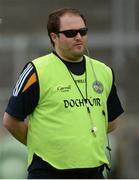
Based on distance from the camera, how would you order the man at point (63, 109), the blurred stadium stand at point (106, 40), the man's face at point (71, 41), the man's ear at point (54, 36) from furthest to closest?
the blurred stadium stand at point (106, 40), the man's ear at point (54, 36), the man's face at point (71, 41), the man at point (63, 109)

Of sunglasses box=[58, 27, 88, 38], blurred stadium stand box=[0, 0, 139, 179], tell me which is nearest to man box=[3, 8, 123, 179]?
sunglasses box=[58, 27, 88, 38]

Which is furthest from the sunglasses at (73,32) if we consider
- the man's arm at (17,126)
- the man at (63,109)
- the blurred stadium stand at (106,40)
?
the blurred stadium stand at (106,40)

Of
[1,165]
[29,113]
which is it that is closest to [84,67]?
[29,113]

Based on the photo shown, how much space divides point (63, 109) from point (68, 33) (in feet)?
1.38

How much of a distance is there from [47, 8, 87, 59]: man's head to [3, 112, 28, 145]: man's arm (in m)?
0.43

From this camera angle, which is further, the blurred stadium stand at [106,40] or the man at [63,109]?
the blurred stadium stand at [106,40]

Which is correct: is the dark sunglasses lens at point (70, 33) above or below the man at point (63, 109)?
above

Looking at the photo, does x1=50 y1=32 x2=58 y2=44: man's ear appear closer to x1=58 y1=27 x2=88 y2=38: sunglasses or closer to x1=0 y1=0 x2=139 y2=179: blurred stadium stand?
x1=58 y1=27 x2=88 y2=38: sunglasses

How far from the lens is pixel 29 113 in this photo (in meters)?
3.83

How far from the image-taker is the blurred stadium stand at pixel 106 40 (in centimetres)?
712

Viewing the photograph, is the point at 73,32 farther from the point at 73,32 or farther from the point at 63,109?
the point at 63,109

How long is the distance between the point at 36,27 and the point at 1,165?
1.43 metres

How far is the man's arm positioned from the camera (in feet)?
12.8

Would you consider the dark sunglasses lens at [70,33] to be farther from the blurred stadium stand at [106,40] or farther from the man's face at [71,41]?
the blurred stadium stand at [106,40]
